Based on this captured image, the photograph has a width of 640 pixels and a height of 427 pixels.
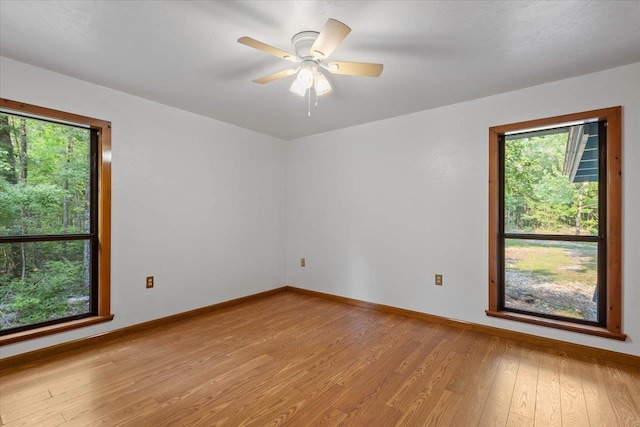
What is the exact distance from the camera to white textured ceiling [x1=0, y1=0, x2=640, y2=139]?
1697 mm

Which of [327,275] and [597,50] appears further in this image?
[327,275]

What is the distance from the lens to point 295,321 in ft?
10.7

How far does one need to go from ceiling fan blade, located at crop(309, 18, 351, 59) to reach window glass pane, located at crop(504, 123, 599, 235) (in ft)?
7.09

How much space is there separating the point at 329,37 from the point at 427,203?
7.20 feet

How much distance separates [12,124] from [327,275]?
3453 millimetres

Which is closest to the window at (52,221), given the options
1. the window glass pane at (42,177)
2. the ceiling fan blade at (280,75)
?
the window glass pane at (42,177)

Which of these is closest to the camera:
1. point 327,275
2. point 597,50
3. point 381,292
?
point 597,50

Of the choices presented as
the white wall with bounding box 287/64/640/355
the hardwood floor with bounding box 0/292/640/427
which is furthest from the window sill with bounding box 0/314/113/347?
the white wall with bounding box 287/64/640/355

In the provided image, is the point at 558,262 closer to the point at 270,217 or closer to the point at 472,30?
the point at 472,30

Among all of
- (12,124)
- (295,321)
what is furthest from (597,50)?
(12,124)

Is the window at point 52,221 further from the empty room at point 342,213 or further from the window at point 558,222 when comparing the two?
the window at point 558,222

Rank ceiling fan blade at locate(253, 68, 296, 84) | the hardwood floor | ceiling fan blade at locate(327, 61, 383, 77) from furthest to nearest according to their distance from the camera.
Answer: ceiling fan blade at locate(253, 68, 296, 84) → ceiling fan blade at locate(327, 61, 383, 77) → the hardwood floor

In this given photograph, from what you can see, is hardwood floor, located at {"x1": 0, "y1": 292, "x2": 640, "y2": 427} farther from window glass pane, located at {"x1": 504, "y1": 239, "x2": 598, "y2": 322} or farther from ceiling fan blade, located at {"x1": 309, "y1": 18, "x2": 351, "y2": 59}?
ceiling fan blade, located at {"x1": 309, "y1": 18, "x2": 351, "y2": 59}

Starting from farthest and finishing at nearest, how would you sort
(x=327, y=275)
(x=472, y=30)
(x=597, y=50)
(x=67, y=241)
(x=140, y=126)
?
(x=327, y=275) → (x=140, y=126) → (x=67, y=241) → (x=597, y=50) → (x=472, y=30)
